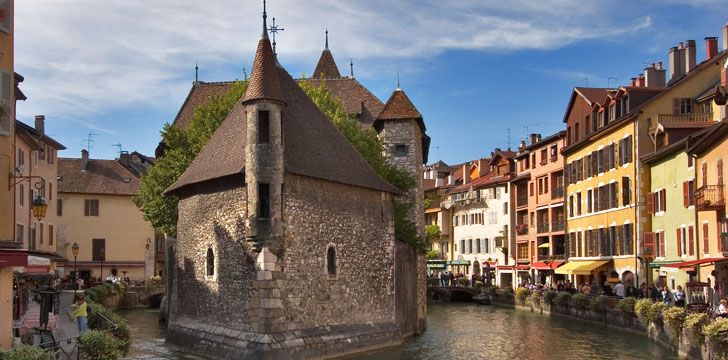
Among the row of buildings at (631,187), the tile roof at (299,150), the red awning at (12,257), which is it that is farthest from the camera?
the row of buildings at (631,187)

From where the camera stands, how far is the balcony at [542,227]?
194ft

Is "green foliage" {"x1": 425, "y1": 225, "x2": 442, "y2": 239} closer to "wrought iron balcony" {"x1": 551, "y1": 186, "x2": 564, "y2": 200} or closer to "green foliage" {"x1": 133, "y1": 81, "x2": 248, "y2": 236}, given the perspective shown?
"wrought iron balcony" {"x1": 551, "y1": 186, "x2": 564, "y2": 200}

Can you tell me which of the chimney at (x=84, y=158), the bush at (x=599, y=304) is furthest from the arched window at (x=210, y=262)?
the chimney at (x=84, y=158)

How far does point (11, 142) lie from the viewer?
17672 mm

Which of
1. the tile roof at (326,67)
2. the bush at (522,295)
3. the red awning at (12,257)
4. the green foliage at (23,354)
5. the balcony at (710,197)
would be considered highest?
the tile roof at (326,67)

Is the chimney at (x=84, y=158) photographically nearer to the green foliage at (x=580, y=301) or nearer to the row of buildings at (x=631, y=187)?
the row of buildings at (x=631, y=187)

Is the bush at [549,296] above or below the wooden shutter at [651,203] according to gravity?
below

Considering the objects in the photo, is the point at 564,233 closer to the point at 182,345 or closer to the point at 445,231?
the point at 445,231

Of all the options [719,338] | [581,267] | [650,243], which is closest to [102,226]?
[581,267]

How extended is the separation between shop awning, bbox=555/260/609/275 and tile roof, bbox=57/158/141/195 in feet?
105

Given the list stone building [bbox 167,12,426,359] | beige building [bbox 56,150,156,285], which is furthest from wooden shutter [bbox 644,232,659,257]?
beige building [bbox 56,150,156,285]

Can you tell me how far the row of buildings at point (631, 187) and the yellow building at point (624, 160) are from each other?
58 millimetres

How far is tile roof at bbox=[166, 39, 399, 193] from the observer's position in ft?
84.2

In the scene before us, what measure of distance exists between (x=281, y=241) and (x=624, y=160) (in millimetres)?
24418
